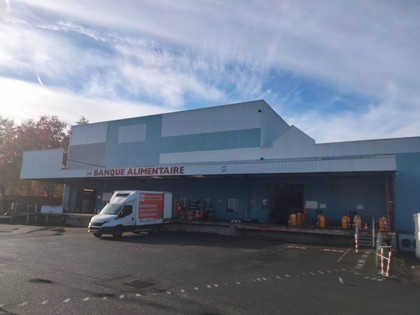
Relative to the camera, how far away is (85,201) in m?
37.3

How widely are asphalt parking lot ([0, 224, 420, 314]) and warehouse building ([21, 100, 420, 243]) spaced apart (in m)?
8.21

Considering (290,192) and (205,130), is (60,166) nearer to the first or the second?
(205,130)

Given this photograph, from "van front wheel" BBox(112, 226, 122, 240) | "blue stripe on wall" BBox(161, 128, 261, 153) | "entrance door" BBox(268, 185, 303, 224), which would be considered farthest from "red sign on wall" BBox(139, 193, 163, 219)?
"entrance door" BBox(268, 185, 303, 224)

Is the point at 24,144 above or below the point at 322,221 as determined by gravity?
above

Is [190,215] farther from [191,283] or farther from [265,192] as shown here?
[191,283]

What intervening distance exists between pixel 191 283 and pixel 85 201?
3208 cm

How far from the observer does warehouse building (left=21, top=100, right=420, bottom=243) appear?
20250 mm

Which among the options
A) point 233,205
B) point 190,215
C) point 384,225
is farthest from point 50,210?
point 384,225

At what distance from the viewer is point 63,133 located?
52656 mm

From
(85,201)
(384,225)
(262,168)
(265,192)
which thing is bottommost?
(384,225)

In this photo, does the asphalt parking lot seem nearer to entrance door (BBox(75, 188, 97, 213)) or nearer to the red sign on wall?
the red sign on wall

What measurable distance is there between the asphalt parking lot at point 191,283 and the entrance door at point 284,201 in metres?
12.2

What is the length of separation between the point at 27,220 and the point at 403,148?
108ft

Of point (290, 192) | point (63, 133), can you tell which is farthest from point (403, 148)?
point (63, 133)
